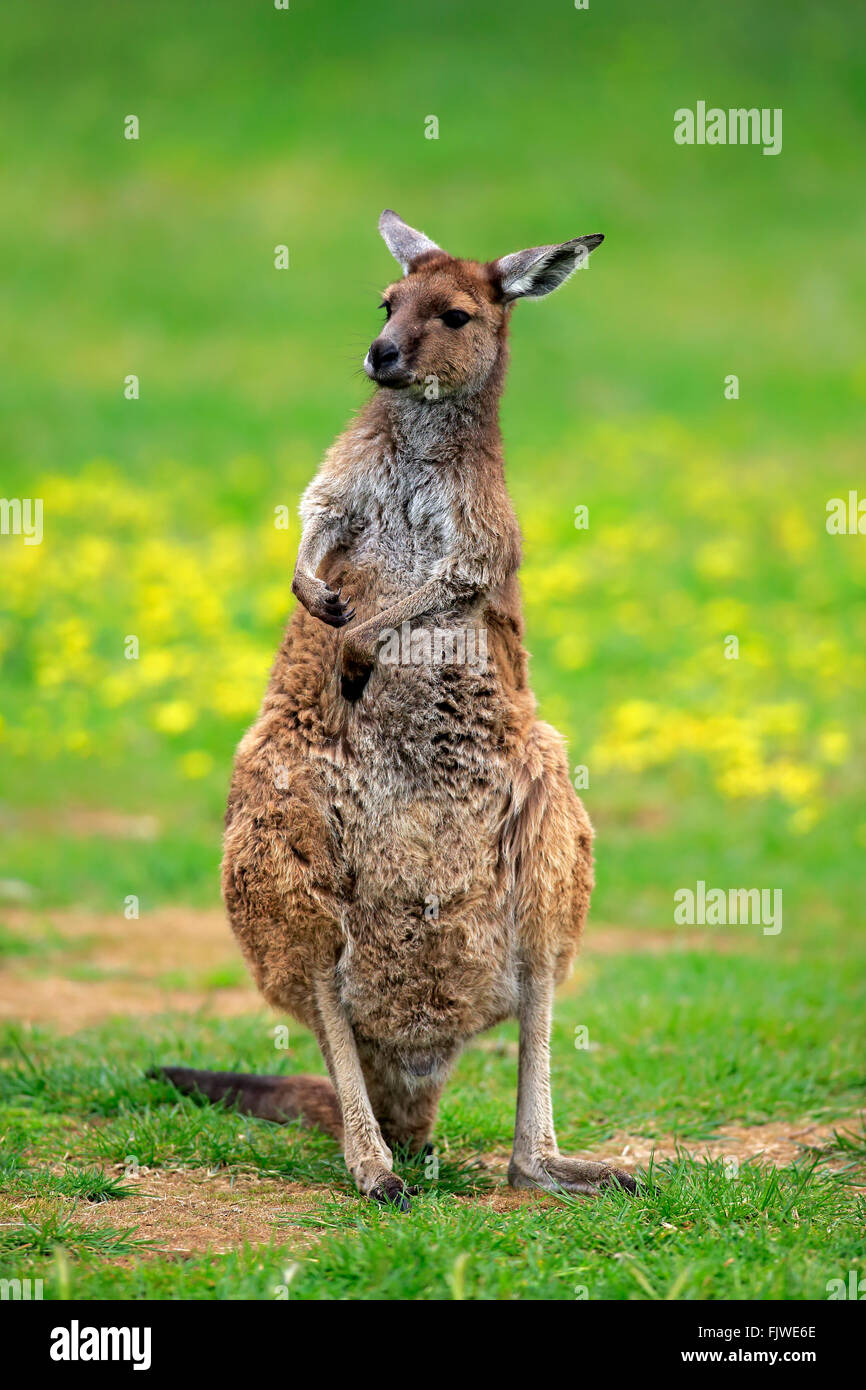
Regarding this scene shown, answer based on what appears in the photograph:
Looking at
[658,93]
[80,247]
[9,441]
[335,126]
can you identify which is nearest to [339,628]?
[9,441]

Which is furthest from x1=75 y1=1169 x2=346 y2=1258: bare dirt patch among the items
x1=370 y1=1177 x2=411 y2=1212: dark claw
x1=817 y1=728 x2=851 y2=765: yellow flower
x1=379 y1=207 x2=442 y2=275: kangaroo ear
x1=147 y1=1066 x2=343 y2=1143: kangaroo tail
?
x1=817 y1=728 x2=851 y2=765: yellow flower

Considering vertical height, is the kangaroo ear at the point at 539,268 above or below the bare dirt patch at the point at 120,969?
above

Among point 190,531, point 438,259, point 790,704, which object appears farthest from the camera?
point 190,531

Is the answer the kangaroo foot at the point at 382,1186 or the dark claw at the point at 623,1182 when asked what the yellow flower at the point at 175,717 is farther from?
the dark claw at the point at 623,1182

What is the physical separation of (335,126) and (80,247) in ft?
15.4

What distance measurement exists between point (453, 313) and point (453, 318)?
17mm

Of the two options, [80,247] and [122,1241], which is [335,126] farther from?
[122,1241]

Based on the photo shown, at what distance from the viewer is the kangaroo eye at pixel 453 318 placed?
4816 mm

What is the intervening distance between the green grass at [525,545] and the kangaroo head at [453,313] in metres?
2.38

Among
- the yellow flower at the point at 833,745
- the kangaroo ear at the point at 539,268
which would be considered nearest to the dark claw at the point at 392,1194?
the kangaroo ear at the point at 539,268

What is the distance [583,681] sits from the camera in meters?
11.8

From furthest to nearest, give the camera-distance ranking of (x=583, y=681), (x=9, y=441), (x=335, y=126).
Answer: (x=335, y=126)
(x=9, y=441)
(x=583, y=681)

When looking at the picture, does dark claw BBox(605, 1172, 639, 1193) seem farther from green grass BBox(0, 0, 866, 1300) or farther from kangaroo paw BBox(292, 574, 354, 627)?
kangaroo paw BBox(292, 574, 354, 627)

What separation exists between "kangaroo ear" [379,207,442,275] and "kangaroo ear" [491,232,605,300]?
0.28 meters
